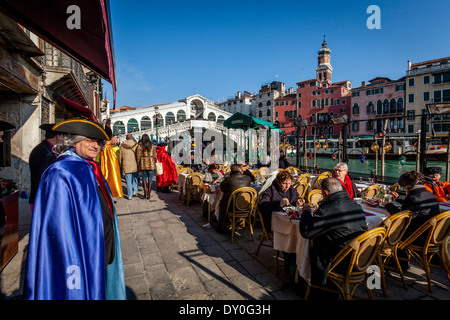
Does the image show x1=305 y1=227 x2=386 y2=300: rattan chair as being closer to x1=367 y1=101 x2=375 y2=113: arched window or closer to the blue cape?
the blue cape

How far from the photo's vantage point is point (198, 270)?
9.67 feet

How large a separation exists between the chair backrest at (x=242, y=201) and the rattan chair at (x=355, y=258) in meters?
1.87

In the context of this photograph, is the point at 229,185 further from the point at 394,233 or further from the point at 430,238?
the point at 430,238

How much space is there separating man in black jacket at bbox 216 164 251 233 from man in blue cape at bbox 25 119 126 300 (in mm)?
2489

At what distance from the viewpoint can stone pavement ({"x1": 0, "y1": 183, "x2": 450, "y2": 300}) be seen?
2479 mm

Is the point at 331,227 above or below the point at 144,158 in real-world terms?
below

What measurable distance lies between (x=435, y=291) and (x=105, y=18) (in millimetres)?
3957

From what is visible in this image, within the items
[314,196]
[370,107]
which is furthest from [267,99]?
[314,196]

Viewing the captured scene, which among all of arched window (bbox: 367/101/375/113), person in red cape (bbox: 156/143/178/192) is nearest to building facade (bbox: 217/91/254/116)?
arched window (bbox: 367/101/375/113)

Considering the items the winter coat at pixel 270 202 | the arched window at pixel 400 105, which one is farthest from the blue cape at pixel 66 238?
the arched window at pixel 400 105

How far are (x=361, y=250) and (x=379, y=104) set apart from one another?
45.7 m

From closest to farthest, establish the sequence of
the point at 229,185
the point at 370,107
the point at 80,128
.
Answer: the point at 80,128, the point at 229,185, the point at 370,107

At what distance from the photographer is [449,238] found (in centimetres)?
250

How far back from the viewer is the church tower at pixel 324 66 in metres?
55.2
